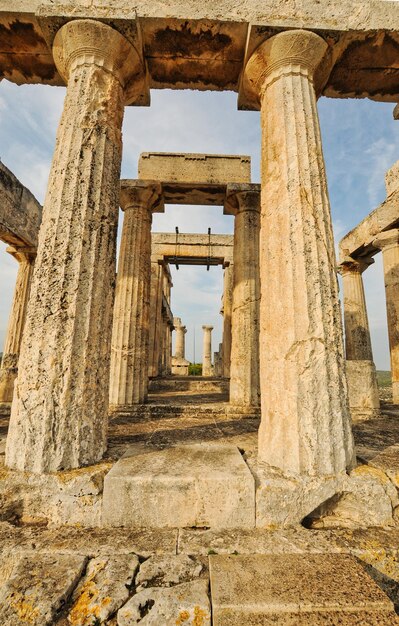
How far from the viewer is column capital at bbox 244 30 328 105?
3105 mm

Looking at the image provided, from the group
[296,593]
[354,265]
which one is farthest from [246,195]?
[354,265]

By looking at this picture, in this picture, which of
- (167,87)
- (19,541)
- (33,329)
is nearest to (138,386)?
(33,329)

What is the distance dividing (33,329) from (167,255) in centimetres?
1163

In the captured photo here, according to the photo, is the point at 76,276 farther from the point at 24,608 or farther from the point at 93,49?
the point at 93,49

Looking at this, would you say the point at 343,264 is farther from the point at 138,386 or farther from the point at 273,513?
the point at 273,513

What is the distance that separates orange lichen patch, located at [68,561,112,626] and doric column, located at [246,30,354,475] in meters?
1.53

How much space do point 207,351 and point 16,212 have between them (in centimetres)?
1916

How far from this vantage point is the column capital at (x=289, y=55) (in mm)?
3105

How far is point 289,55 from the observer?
10.4ft

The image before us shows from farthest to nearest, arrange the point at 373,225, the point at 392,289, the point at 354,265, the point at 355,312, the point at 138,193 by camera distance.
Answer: the point at 354,265
the point at 355,312
the point at 392,289
the point at 373,225
the point at 138,193

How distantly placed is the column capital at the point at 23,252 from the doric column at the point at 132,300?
466 centimetres

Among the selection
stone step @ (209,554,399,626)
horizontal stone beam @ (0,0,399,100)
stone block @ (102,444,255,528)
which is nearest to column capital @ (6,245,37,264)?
horizontal stone beam @ (0,0,399,100)

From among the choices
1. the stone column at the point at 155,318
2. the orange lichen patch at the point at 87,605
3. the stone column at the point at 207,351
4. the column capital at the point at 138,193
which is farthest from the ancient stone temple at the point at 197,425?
the stone column at the point at 207,351

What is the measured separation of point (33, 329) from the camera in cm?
265
